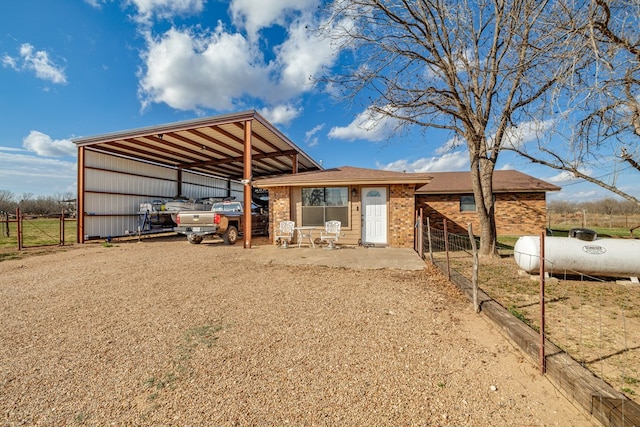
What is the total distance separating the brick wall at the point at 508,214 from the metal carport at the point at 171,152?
814 centimetres

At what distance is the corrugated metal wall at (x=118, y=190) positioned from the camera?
516 inches

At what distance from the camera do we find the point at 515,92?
7621 mm

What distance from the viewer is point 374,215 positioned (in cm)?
1016

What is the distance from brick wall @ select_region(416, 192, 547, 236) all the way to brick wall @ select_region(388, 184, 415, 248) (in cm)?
569

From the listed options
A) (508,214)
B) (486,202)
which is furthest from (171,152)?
(508,214)

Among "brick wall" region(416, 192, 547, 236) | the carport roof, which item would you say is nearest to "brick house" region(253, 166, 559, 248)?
the carport roof

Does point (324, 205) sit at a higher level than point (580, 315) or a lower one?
higher

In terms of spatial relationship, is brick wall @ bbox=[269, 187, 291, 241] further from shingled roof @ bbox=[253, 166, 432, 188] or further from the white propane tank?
the white propane tank

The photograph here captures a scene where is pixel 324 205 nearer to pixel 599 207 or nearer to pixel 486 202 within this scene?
pixel 486 202

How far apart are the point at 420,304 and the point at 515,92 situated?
6855 mm

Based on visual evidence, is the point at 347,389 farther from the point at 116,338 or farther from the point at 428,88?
the point at 428,88

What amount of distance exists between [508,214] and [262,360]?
15.2m

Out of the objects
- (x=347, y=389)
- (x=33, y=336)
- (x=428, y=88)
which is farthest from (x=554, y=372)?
(x=428, y=88)

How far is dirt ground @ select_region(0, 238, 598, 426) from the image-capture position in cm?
201
